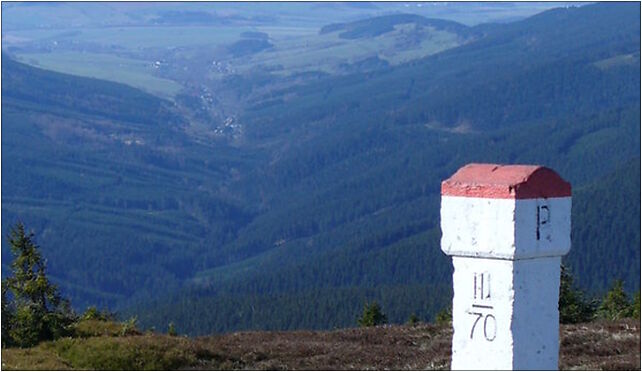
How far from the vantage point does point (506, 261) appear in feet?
28.2

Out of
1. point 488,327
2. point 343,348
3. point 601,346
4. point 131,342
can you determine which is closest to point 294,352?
point 343,348

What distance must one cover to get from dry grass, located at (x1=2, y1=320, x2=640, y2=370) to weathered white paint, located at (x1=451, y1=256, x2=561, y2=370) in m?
18.0

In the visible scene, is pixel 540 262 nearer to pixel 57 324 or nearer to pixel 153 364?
pixel 153 364

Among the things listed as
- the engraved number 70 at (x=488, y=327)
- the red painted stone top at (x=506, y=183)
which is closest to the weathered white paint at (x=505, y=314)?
the engraved number 70 at (x=488, y=327)

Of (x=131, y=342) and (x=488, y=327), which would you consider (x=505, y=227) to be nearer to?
(x=488, y=327)

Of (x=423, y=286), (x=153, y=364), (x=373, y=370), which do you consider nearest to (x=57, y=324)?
(x=153, y=364)

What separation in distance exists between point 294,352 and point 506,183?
24.6 meters

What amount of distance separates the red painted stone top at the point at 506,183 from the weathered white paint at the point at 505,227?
0.11 ft

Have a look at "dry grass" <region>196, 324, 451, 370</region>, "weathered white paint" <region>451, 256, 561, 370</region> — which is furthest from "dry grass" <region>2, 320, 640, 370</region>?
"weathered white paint" <region>451, 256, 561, 370</region>

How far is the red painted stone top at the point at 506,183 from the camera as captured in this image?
8.62 metres

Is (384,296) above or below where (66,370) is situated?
above

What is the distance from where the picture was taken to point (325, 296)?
568 feet

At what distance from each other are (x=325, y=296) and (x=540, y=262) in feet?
541

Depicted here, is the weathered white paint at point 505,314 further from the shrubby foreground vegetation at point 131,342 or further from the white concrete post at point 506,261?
the shrubby foreground vegetation at point 131,342
